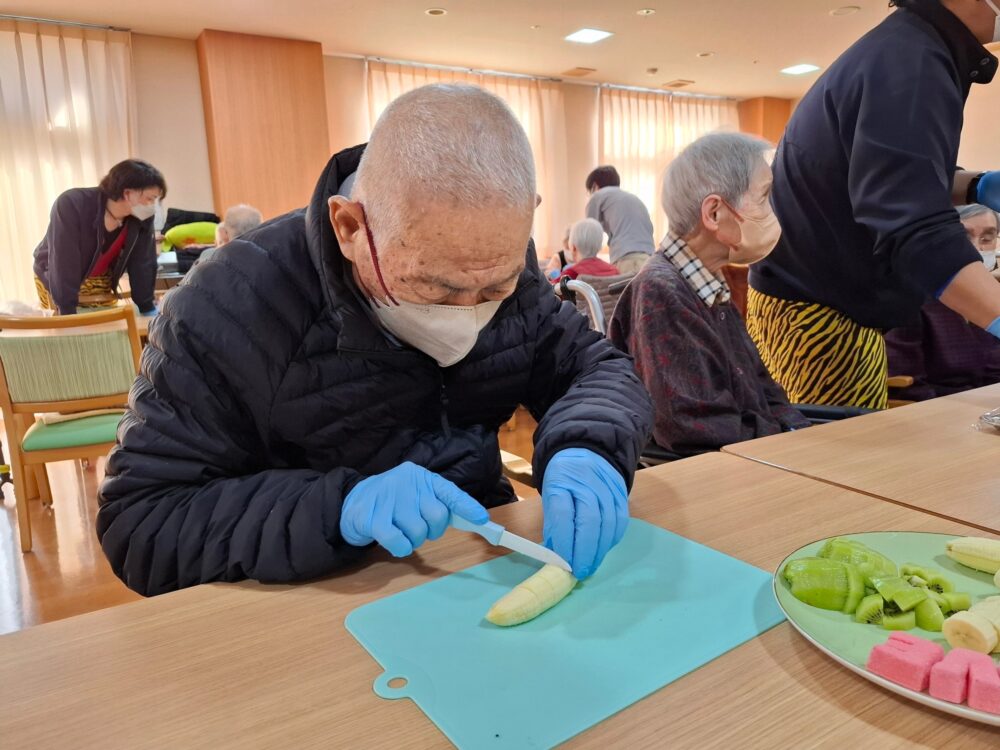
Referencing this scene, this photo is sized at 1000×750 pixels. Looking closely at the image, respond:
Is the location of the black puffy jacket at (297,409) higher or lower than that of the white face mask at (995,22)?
lower

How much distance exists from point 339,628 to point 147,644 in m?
0.17

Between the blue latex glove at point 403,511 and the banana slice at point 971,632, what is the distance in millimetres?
432

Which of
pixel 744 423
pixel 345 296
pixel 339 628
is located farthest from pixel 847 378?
pixel 339 628

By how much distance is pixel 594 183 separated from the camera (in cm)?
534

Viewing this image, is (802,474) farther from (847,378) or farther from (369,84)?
(369,84)

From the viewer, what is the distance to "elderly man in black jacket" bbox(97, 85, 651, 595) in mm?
754

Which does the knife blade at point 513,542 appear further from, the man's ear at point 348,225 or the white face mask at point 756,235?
the white face mask at point 756,235

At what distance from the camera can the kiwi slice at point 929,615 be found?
599 mm

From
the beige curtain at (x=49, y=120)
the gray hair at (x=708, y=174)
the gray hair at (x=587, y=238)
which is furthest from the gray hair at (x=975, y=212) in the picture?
the beige curtain at (x=49, y=120)

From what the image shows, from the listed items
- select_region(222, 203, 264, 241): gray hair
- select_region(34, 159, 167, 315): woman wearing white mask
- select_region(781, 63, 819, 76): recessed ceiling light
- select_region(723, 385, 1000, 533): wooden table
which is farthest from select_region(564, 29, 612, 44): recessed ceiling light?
select_region(723, 385, 1000, 533): wooden table

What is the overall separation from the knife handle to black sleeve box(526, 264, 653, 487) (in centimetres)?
21

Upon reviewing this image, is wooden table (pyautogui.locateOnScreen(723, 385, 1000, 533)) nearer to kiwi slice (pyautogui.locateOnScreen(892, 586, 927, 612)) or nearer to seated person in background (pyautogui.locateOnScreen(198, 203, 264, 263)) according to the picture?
kiwi slice (pyautogui.locateOnScreen(892, 586, 927, 612))

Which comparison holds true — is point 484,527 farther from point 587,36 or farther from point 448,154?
point 587,36

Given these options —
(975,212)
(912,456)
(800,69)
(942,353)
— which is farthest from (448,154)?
(800,69)
